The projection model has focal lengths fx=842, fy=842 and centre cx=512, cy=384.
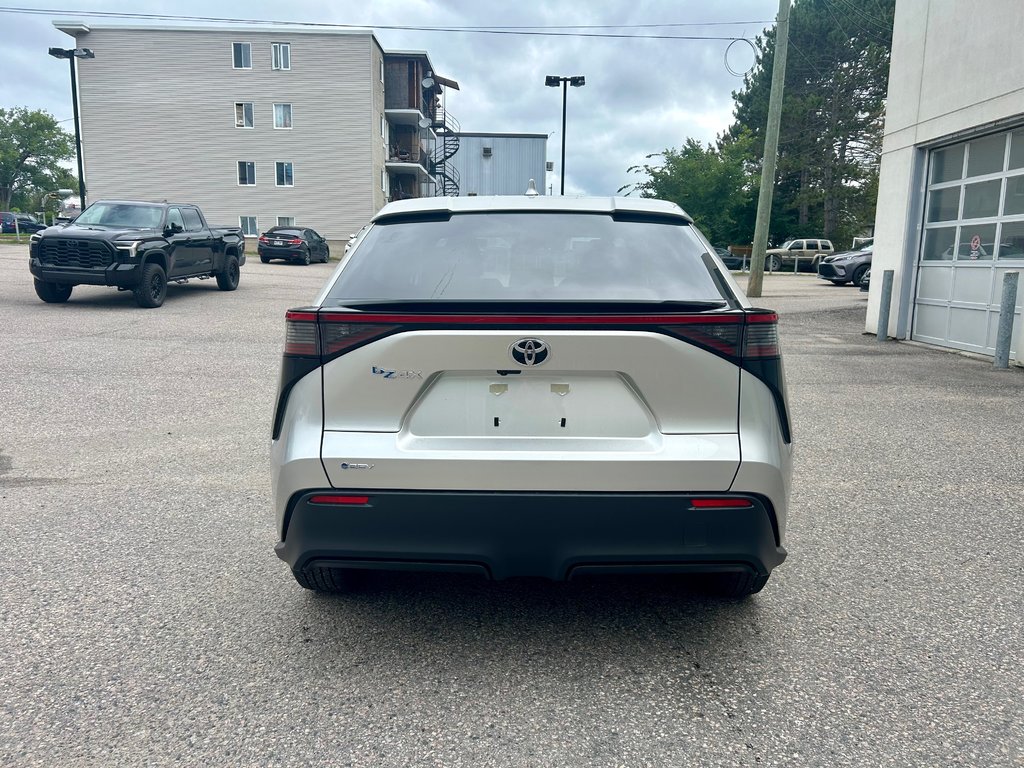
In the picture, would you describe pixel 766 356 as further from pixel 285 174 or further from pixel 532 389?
pixel 285 174

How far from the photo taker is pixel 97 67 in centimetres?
4200

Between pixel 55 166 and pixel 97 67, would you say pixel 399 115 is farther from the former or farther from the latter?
pixel 55 166

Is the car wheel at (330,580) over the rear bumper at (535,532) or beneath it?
beneath

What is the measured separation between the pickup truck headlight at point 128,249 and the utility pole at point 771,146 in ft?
46.6

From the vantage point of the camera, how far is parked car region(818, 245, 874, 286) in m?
28.7

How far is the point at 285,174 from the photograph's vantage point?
4384 centimetres

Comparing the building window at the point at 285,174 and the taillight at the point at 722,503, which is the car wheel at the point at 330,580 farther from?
the building window at the point at 285,174

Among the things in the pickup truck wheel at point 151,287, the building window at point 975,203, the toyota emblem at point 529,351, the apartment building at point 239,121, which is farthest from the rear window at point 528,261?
the apartment building at point 239,121

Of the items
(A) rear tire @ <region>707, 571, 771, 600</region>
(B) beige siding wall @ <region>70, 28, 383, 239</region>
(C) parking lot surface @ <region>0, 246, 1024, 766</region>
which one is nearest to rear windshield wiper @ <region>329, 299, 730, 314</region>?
(A) rear tire @ <region>707, 571, 771, 600</region>

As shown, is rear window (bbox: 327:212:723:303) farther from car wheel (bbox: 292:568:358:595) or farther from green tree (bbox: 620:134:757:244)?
green tree (bbox: 620:134:757:244)

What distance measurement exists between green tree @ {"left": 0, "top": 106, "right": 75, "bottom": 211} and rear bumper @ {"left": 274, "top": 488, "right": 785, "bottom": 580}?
103 metres

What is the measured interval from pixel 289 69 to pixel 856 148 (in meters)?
36.7

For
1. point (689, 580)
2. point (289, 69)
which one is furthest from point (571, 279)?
point (289, 69)

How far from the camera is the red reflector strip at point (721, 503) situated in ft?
9.23
